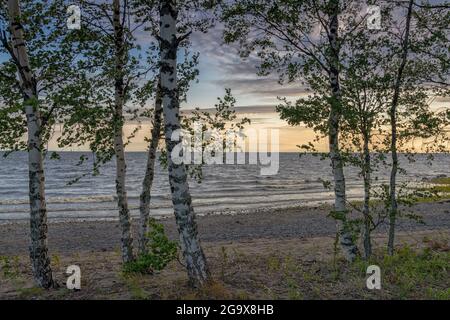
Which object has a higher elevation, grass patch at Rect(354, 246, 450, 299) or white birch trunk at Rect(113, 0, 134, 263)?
white birch trunk at Rect(113, 0, 134, 263)

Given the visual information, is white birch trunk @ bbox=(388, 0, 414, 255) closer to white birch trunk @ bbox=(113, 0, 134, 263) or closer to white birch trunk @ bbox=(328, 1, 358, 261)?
white birch trunk @ bbox=(328, 1, 358, 261)

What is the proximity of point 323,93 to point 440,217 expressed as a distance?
28858 millimetres

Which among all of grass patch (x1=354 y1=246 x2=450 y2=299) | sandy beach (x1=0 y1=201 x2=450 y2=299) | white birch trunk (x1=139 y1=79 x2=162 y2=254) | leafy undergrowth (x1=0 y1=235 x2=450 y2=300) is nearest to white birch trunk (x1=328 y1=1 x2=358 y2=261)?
leafy undergrowth (x1=0 y1=235 x2=450 y2=300)

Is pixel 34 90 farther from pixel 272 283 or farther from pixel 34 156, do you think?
pixel 272 283

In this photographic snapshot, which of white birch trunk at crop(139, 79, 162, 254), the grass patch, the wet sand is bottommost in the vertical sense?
the wet sand

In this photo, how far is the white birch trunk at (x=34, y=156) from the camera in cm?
1092

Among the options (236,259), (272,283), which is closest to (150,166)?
(272,283)

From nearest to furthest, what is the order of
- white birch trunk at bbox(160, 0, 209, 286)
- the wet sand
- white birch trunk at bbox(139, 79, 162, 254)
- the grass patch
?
white birch trunk at bbox(160, 0, 209, 286) → the grass patch → white birch trunk at bbox(139, 79, 162, 254) → the wet sand

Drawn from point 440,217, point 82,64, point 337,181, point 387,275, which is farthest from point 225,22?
point 440,217

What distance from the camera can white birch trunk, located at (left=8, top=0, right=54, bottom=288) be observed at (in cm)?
1092

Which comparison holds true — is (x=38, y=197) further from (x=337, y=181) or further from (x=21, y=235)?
(x=21, y=235)

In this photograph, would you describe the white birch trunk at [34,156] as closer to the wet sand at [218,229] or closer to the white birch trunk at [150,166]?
the white birch trunk at [150,166]

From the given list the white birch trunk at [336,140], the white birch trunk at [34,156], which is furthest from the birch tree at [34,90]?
the white birch trunk at [336,140]

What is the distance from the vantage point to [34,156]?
1106 centimetres
